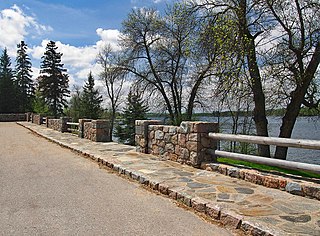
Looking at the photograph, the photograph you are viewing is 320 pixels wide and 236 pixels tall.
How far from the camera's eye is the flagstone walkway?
3.33m

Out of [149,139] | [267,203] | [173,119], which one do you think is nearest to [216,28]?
[149,139]

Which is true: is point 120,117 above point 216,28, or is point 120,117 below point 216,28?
below

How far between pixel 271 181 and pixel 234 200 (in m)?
1.03

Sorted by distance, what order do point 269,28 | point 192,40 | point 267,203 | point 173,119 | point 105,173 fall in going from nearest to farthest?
point 267,203
point 105,173
point 269,28
point 192,40
point 173,119

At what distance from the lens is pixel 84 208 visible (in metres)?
4.14

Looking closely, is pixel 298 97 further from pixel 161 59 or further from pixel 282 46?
pixel 161 59

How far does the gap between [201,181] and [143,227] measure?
2.06 metres

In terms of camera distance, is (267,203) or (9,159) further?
(9,159)

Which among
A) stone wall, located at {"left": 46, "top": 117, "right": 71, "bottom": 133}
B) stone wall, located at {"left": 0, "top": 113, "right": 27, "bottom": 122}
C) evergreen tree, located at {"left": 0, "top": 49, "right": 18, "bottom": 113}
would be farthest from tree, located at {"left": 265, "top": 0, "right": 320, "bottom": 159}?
evergreen tree, located at {"left": 0, "top": 49, "right": 18, "bottom": 113}

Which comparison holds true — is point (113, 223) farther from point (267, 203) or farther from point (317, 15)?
point (317, 15)

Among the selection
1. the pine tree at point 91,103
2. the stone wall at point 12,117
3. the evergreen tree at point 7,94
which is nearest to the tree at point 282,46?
the pine tree at point 91,103

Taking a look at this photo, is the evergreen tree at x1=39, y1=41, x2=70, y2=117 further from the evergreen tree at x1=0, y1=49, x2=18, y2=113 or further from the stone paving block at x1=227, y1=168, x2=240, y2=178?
the stone paving block at x1=227, y1=168, x2=240, y2=178

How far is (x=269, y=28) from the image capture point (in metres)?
10.1

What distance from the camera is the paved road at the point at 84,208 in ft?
11.3
